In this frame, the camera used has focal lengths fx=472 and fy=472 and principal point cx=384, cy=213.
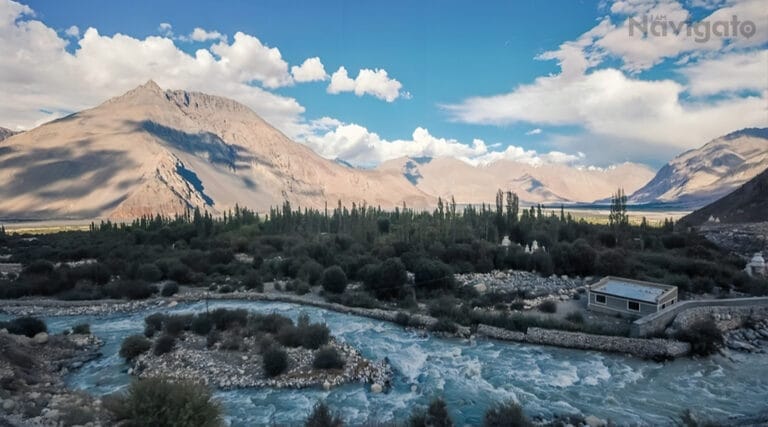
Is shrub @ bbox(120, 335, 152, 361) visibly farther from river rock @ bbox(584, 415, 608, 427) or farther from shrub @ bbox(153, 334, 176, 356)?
river rock @ bbox(584, 415, 608, 427)

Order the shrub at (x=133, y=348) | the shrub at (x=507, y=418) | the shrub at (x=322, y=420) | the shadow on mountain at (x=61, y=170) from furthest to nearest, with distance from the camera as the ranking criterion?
the shadow on mountain at (x=61, y=170) < the shrub at (x=133, y=348) < the shrub at (x=507, y=418) < the shrub at (x=322, y=420)

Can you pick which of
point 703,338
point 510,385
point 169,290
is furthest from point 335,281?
point 703,338

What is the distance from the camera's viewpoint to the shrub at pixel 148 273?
38.9 meters

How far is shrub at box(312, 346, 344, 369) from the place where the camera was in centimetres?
1852

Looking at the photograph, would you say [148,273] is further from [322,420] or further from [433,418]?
[433,418]

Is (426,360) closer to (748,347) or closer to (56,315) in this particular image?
(748,347)

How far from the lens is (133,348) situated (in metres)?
20.1

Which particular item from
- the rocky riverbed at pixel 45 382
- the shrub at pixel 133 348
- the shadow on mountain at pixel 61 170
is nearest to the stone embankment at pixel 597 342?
the shrub at pixel 133 348

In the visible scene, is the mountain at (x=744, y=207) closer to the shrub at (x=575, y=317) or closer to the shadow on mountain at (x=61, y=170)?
the shrub at (x=575, y=317)

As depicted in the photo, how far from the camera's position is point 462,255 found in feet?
139

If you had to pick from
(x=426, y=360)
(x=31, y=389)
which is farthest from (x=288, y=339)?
(x=31, y=389)

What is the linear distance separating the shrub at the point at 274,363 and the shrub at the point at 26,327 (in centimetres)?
1291

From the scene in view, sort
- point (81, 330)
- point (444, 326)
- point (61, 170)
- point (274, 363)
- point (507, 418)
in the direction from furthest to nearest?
point (61, 170)
point (444, 326)
point (81, 330)
point (274, 363)
point (507, 418)

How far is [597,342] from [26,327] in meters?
27.0
